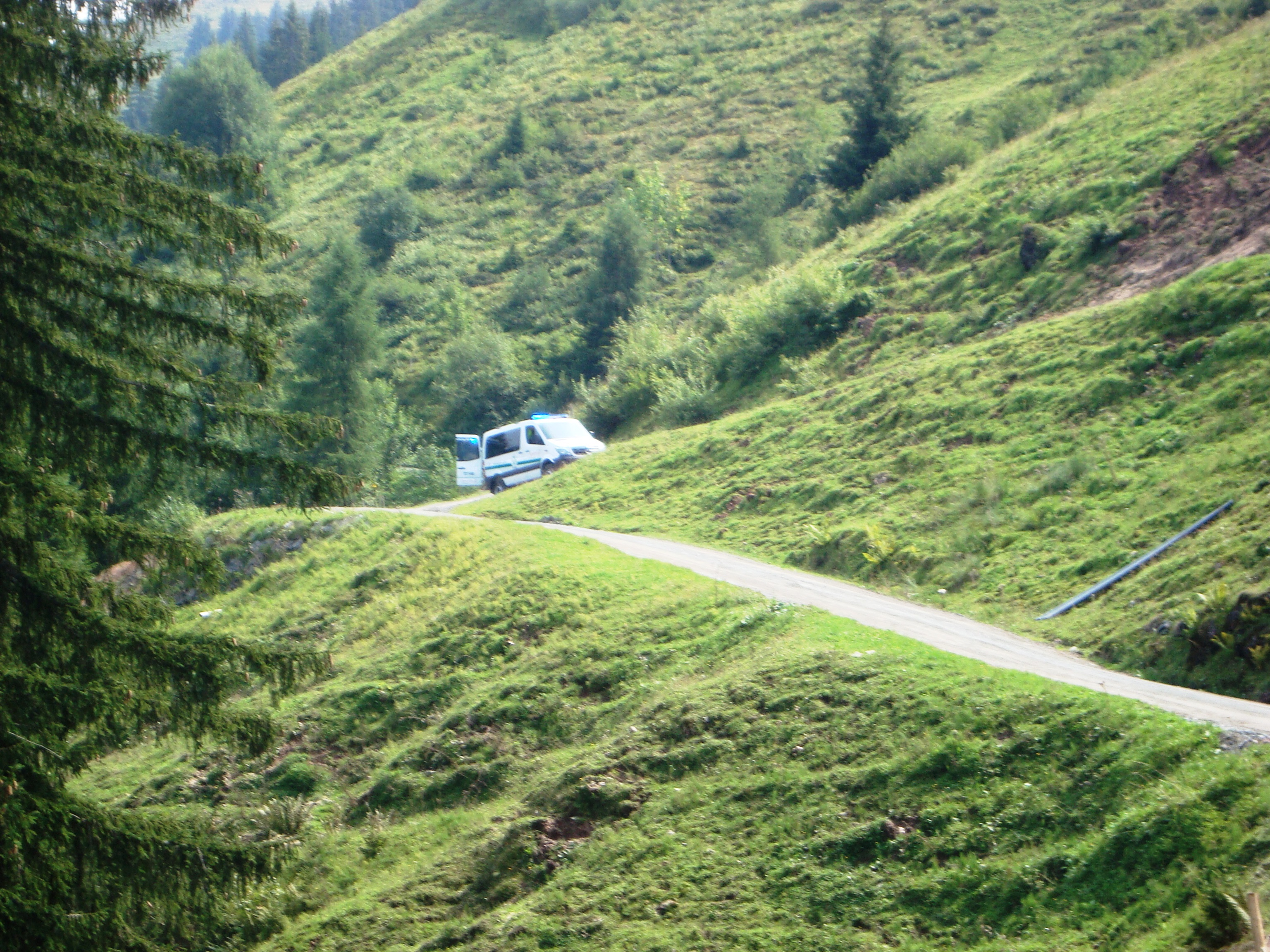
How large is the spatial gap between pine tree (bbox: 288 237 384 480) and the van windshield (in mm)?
7763

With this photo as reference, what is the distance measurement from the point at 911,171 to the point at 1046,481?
22.9m

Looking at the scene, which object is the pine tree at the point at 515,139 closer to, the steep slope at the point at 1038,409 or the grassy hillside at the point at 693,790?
the steep slope at the point at 1038,409

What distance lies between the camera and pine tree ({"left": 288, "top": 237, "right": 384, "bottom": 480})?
1465 inches

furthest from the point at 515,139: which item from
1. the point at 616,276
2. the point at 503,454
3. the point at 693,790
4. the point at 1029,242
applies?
the point at 693,790

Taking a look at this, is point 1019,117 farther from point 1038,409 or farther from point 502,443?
point 1038,409

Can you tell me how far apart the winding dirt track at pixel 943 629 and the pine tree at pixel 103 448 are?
7456 millimetres

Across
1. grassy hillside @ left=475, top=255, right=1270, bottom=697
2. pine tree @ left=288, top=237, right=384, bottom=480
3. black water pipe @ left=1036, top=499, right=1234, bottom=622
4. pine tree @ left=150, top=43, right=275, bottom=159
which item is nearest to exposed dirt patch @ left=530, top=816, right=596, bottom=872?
grassy hillside @ left=475, top=255, right=1270, bottom=697

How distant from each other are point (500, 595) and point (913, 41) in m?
52.0

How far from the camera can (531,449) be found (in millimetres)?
32625

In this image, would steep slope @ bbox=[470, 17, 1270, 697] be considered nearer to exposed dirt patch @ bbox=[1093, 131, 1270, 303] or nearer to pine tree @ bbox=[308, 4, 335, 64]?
exposed dirt patch @ bbox=[1093, 131, 1270, 303]

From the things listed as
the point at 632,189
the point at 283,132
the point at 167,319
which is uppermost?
the point at 283,132

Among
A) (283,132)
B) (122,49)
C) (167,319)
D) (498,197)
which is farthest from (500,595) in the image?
(283,132)

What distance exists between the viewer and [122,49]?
8.69 meters

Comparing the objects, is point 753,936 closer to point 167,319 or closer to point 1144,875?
point 1144,875
